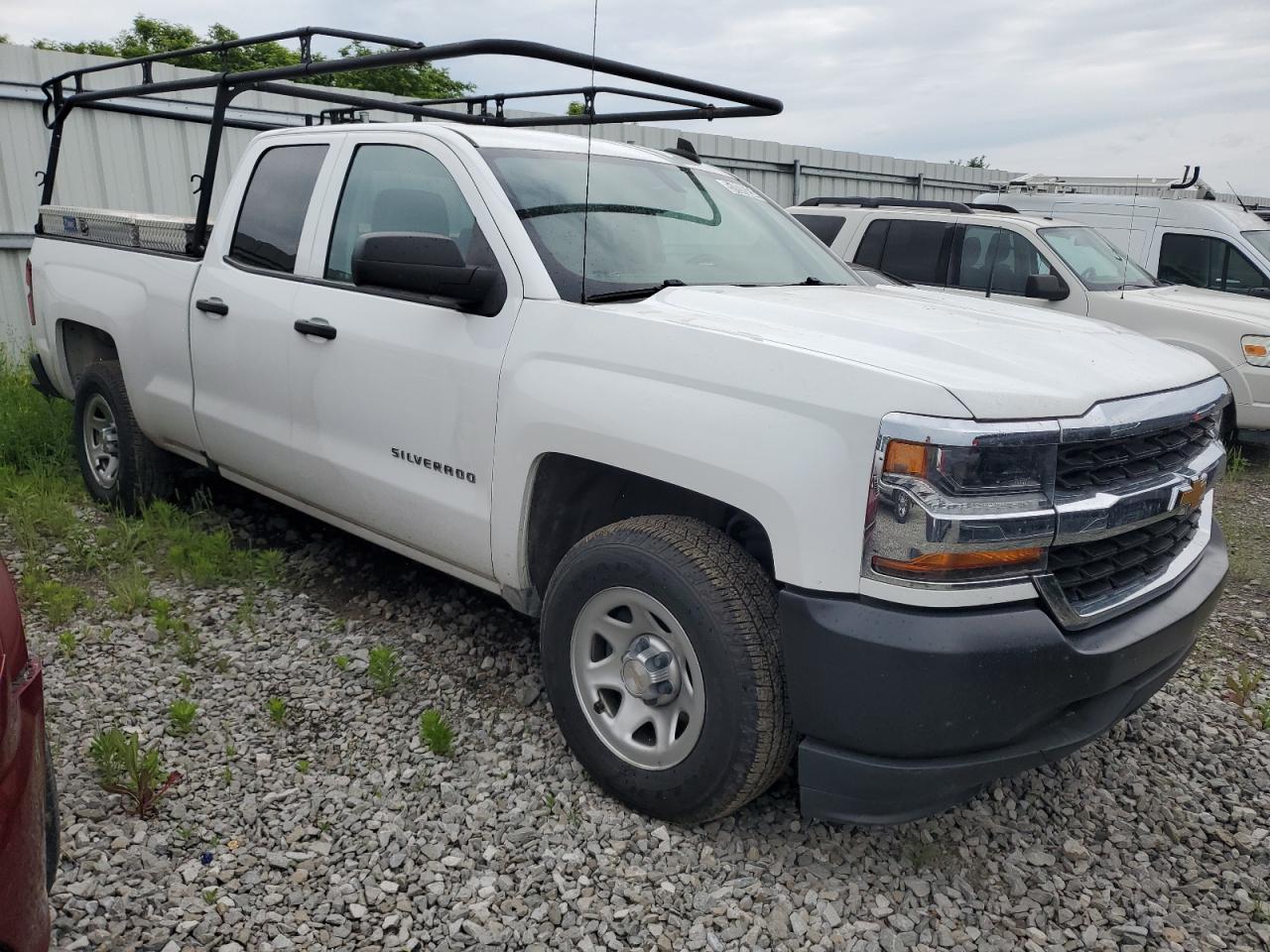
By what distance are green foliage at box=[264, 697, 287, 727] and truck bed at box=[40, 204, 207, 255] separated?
2.30m

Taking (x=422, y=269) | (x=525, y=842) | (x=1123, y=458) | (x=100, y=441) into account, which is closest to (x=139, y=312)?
(x=100, y=441)

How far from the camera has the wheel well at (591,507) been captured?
2.97 metres

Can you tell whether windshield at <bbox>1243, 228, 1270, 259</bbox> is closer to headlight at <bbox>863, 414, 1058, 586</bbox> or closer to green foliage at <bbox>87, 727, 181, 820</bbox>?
headlight at <bbox>863, 414, 1058, 586</bbox>

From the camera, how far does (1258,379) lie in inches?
297

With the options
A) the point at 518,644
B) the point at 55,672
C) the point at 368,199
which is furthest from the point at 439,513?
the point at 55,672

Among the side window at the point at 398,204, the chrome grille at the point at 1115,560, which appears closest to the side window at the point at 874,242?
the side window at the point at 398,204

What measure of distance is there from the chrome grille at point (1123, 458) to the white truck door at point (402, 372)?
163 cm

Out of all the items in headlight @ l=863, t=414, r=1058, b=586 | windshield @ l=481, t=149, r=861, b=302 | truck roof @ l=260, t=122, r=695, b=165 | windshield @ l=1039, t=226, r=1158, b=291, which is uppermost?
truck roof @ l=260, t=122, r=695, b=165

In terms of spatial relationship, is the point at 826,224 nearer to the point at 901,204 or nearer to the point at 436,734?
the point at 901,204

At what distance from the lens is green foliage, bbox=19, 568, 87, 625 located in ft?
13.5

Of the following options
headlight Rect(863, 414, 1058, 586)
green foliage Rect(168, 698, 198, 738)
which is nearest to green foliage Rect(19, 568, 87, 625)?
green foliage Rect(168, 698, 198, 738)

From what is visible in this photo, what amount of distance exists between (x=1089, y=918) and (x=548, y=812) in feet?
4.81

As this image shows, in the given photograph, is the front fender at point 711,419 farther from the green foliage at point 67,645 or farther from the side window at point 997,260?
the side window at point 997,260

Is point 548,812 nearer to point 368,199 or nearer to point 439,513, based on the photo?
point 439,513
